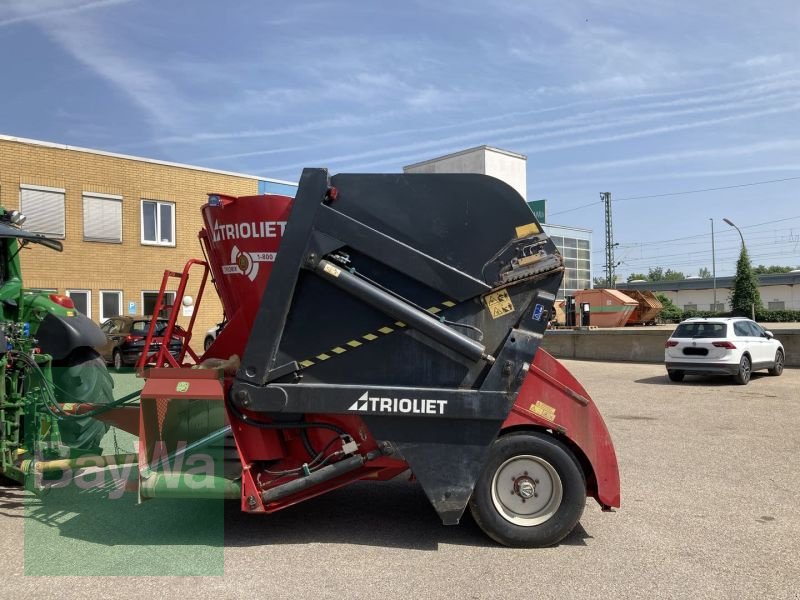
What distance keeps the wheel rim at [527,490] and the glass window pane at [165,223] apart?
2036 cm

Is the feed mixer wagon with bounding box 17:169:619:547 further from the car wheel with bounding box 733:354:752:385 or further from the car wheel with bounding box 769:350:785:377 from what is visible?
the car wheel with bounding box 769:350:785:377

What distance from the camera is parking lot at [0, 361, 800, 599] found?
4195 mm

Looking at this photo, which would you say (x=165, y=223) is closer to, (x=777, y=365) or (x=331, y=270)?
(x=777, y=365)

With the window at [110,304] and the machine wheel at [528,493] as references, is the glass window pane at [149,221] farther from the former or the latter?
the machine wheel at [528,493]

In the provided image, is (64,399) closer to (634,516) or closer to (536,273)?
(536,273)

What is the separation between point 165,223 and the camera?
2316cm

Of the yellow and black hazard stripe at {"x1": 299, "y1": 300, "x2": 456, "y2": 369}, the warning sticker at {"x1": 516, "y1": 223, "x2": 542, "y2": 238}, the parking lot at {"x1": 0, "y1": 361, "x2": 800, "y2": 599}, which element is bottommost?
the parking lot at {"x1": 0, "y1": 361, "x2": 800, "y2": 599}

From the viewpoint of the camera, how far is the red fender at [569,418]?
4.94m

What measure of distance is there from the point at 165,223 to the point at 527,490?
2065 cm

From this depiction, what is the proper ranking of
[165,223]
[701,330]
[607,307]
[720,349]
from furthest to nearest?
[607,307] → [165,223] → [701,330] → [720,349]

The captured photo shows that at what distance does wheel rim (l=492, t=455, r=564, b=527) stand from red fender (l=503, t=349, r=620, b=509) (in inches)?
10.8

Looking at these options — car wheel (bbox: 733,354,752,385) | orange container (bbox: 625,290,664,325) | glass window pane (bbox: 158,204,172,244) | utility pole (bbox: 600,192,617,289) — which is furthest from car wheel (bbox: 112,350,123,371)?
utility pole (bbox: 600,192,617,289)

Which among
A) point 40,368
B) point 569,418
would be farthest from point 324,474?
point 40,368

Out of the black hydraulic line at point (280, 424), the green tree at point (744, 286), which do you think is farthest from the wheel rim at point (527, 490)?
the green tree at point (744, 286)
